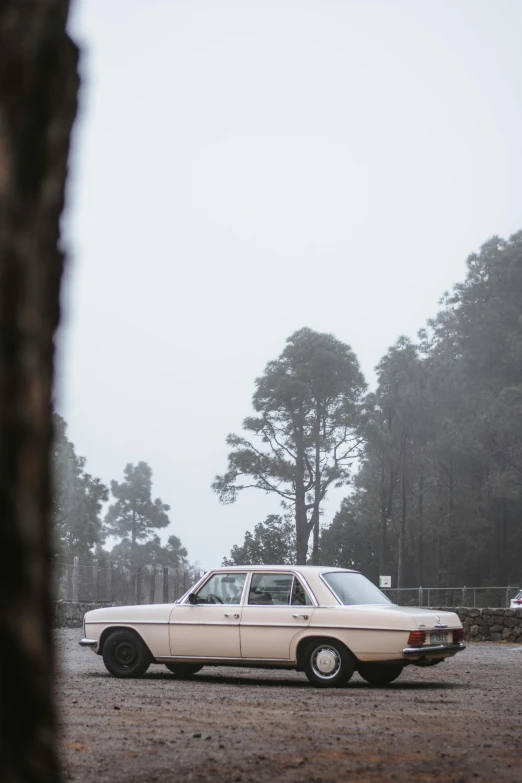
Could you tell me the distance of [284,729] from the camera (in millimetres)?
9008

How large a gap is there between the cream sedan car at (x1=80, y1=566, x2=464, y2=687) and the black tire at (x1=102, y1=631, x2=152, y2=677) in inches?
0.5

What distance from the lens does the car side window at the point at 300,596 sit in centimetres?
1359

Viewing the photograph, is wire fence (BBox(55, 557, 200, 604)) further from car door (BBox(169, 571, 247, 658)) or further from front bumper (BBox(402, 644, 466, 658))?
front bumper (BBox(402, 644, 466, 658))

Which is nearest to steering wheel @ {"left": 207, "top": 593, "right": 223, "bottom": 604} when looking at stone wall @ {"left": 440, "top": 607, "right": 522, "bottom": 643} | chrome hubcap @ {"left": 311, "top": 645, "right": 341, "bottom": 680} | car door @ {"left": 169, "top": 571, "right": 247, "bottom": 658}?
car door @ {"left": 169, "top": 571, "right": 247, "bottom": 658}

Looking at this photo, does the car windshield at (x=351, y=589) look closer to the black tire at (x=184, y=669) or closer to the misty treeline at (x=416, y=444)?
the black tire at (x=184, y=669)

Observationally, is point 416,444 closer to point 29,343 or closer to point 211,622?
point 211,622

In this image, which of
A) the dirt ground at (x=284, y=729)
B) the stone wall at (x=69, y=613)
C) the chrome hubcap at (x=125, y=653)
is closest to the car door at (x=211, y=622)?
the dirt ground at (x=284, y=729)

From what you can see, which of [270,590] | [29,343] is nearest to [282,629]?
[270,590]

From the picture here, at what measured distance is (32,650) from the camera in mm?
2236

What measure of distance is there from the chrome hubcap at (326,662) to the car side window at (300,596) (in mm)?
577

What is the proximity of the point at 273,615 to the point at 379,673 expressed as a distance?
67.9 inches

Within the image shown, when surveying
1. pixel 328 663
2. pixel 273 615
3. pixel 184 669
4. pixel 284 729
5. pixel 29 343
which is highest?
pixel 29 343

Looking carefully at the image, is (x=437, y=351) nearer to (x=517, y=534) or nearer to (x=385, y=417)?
(x=385, y=417)

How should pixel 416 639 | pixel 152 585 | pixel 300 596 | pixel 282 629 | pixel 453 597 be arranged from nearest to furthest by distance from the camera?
1. pixel 416 639
2. pixel 282 629
3. pixel 300 596
4. pixel 152 585
5. pixel 453 597
